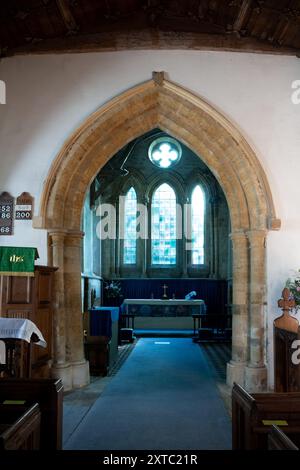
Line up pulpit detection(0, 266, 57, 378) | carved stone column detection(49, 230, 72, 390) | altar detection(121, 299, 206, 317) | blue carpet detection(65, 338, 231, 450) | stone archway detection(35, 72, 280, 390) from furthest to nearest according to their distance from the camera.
A: altar detection(121, 299, 206, 317)
stone archway detection(35, 72, 280, 390)
carved stone column detection(49, 230, 72, 390)
pulpit detection(0, 266, 57, 378)
blue carpet detection(65, 338, 231, 450)

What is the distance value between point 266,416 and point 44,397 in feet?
4.10

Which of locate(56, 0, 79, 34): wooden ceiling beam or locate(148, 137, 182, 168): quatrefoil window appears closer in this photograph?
locate(56, 0, 79, 34): wooden ceiling beam

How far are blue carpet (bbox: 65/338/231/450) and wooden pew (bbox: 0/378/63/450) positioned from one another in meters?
1.21

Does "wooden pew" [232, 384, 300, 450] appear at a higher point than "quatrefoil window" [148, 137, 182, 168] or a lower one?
lower

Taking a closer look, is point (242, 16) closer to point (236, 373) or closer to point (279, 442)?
point (236, 373)

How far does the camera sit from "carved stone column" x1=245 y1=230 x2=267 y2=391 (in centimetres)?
612

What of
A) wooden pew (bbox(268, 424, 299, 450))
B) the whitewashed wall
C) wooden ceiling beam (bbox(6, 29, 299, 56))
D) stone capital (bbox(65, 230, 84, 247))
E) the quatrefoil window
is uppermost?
the quatrefoil window

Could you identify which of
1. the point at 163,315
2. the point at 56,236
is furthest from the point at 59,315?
the point at 163,315

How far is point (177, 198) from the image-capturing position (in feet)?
46.9

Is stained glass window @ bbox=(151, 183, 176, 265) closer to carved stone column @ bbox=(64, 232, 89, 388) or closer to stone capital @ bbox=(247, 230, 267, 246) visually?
carved stone column @ bbox=(64, 232, 89, 388)

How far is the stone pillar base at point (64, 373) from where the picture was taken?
6031 millimetres

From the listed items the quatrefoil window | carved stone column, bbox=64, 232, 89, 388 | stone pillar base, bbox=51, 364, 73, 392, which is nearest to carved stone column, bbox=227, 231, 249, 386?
carved stone column, bbox=64, 232, 89, 388

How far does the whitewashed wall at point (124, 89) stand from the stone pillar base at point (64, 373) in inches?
64.0

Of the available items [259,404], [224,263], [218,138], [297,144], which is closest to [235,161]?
[218,138]
